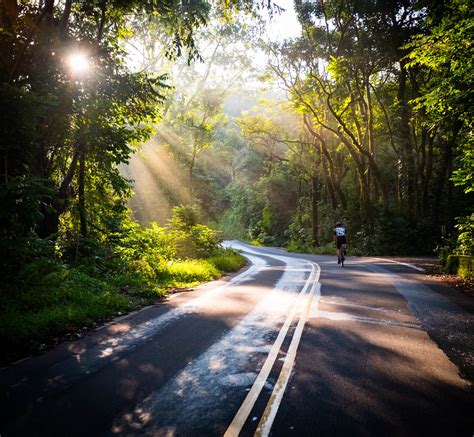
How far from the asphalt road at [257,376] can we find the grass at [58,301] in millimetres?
544

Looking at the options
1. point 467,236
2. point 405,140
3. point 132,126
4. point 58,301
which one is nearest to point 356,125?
point 405,140

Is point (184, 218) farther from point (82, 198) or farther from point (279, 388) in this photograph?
point (279, 388)

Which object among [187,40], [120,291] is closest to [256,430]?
[120,291]

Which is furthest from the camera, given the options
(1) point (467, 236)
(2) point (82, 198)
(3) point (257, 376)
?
(1) point (467, 236)

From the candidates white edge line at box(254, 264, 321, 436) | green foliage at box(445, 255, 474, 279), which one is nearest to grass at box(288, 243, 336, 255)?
green foliage at box(445, 255, 474, 279)

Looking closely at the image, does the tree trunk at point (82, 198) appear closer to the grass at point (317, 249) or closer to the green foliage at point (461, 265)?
the green foliage at point (461, 265)

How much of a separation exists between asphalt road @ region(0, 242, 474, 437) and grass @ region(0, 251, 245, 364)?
1.78 feet

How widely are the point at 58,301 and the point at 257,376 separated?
504 cm

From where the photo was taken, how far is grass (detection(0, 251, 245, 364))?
5.72 metres

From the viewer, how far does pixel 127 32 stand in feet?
39.3

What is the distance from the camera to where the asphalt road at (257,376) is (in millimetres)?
3432

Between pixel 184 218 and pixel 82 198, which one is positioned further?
pixel 184 218

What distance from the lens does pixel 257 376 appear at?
14.5 ft

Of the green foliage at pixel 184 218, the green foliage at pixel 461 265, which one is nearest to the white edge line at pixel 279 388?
the green foliage at pixel 461 265
